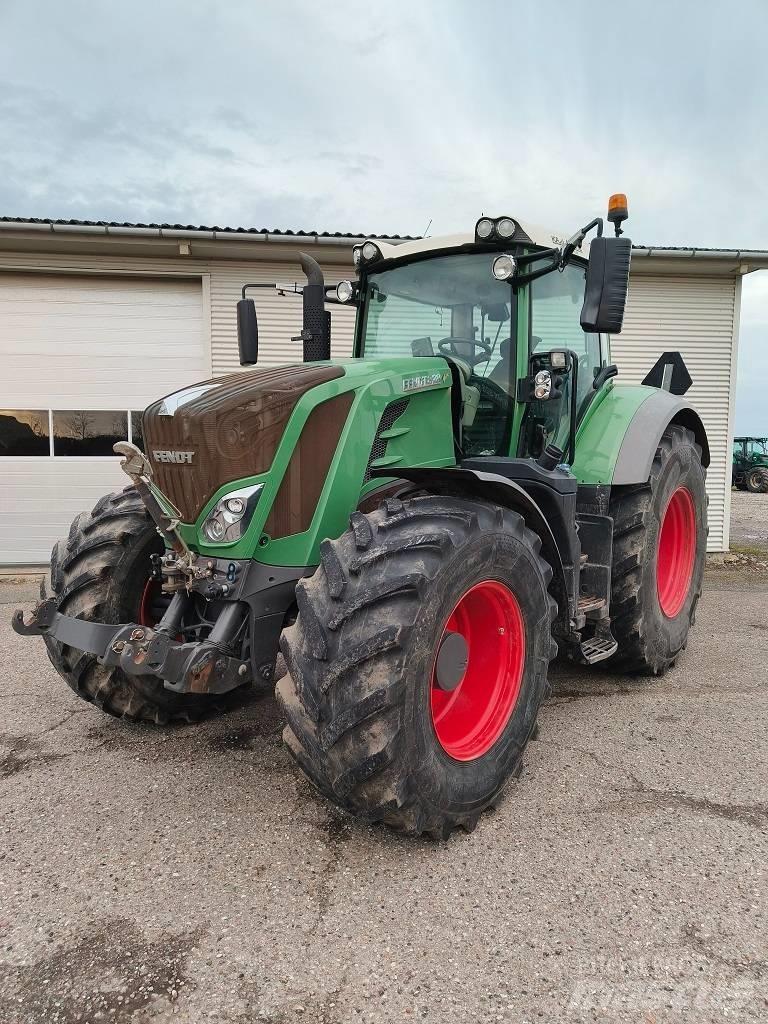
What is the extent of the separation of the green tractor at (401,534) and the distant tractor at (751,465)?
2167cm

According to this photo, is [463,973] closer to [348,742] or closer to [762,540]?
[348,742]

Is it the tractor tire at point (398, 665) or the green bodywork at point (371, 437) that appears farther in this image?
the green bodywork at point (371, 437)

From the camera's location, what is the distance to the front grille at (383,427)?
9.36ft

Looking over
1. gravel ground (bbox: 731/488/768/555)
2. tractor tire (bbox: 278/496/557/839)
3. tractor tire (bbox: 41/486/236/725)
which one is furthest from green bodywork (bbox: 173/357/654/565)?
gravel ground (bbox: 731/488/768/555)

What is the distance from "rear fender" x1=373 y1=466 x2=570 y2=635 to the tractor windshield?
0.77 m

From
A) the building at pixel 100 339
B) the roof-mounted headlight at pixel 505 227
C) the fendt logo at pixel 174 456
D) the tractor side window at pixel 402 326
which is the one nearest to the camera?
the fendt logo at pixel 174 456

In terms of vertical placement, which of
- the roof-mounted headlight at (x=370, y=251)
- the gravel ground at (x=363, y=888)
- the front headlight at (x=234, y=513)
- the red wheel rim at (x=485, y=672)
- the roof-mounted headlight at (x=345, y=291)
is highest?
the roof-mounted headlight at (x=370, y=251)

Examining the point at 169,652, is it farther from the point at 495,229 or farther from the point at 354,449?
the point at 495,229

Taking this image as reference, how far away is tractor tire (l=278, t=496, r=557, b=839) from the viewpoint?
7.11 feet

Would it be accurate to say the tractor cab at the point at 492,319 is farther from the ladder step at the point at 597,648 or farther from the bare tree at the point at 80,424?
the bare tree at the point at 80,424

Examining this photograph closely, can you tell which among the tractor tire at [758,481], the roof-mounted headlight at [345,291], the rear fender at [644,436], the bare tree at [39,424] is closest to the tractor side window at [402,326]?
the roof-mounted headlight at [345,291]

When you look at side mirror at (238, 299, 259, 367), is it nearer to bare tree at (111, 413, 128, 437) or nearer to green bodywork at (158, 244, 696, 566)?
green bodywork at (158, 244, 696, 566)

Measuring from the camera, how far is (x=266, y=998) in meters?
1.81

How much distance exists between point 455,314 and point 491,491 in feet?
3.85
